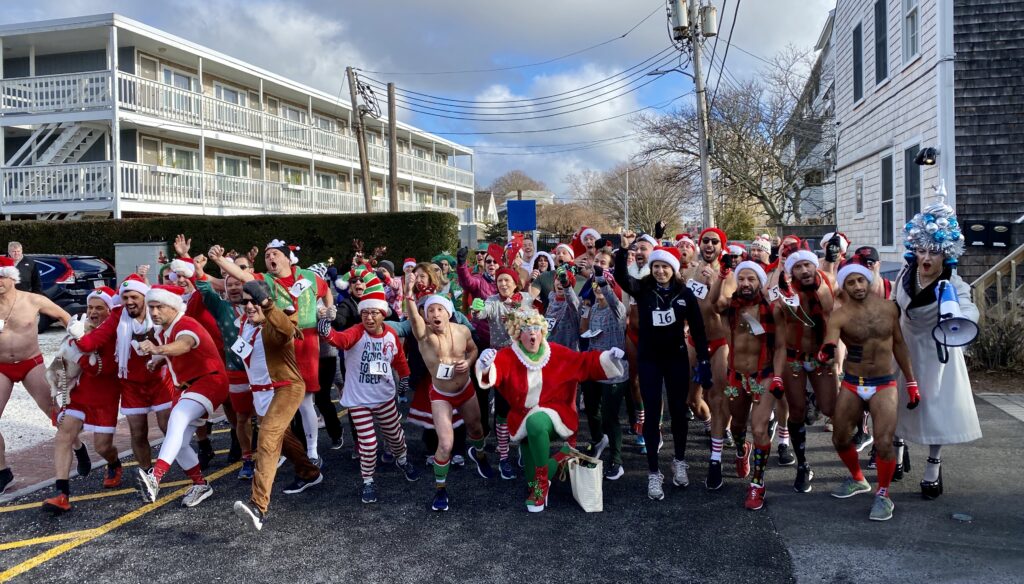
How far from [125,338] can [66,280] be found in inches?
467

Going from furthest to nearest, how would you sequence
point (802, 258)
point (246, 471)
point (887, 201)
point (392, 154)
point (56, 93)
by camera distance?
point (392, 154) → point (56, 93) → point (887, 201) → point (246, 471) → point (802, 258)

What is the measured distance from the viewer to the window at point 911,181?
12.1 m

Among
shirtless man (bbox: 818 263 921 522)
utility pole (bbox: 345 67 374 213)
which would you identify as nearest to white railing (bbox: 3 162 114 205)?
utility pole (bbox: 345 67 374 213)

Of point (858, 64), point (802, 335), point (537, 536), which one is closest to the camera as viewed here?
point (537, 536)

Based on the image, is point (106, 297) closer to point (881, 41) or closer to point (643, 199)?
point (881, 41)

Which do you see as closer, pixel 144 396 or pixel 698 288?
pixel 144 396

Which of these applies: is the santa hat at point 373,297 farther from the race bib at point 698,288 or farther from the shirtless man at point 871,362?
the shirtless man at point 871,362

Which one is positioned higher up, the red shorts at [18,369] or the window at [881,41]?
the window at [881,41]

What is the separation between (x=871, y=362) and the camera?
16.0 feet

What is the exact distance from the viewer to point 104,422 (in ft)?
18.0

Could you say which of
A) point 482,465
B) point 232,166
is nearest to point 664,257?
point 482,465

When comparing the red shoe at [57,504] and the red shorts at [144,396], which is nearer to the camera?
the red shoe at [57,504]

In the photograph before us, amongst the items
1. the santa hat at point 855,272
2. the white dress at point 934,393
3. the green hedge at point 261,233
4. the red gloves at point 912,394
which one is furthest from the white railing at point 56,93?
the red gloves at point 912,394

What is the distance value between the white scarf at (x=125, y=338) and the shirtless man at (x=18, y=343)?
1.24ft
